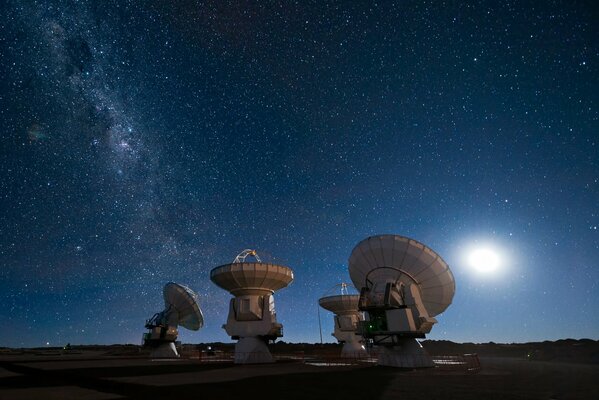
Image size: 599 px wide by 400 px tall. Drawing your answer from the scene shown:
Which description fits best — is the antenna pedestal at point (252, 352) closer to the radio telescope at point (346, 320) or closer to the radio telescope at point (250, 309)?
the radio telescope at point (250, 309)

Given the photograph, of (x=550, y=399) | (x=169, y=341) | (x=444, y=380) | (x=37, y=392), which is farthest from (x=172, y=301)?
(x=550, y=399)

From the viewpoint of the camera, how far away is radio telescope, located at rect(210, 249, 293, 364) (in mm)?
33375

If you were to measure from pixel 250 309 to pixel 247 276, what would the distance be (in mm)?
2971

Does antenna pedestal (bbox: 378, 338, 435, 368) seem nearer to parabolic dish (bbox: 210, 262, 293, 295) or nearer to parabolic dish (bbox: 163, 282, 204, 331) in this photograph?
parabolic dish (bbox: 210, 262, 293, 295)

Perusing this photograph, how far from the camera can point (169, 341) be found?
44.7 meters

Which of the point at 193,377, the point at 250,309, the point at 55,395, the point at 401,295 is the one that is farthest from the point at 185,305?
the point at 55,395

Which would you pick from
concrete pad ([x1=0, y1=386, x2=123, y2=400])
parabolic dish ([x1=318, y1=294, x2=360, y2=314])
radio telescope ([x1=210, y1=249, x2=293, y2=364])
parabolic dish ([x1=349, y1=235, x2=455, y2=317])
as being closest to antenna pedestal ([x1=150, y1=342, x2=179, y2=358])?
radio telescope ([x1=210, y1=249, x2=293, y2=364])

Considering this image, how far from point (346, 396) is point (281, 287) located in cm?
2459

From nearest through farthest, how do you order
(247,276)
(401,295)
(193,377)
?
1. (193,377)
2. (401,295)
3. (247,276)

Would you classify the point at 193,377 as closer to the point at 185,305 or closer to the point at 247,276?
the point at 247,276

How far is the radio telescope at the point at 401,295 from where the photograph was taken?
25203 mm

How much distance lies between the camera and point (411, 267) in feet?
87.6

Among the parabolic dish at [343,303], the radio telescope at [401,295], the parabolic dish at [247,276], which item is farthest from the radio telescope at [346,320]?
the radio telescope at [401,295]

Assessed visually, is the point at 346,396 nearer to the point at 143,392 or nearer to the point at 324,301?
the point at 143,392
